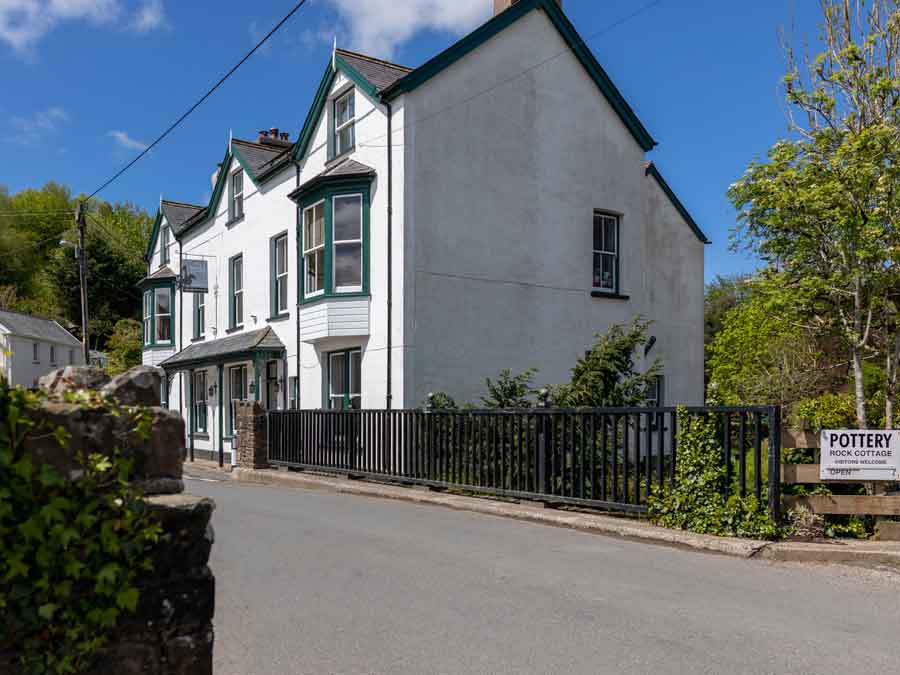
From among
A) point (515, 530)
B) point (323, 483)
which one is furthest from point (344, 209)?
point (515, 530)

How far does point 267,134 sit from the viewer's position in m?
27.3

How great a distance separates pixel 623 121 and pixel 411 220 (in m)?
6.78

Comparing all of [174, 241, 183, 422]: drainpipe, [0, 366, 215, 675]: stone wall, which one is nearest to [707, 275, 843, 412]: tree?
[0, 366, 215, 675]: stone wall

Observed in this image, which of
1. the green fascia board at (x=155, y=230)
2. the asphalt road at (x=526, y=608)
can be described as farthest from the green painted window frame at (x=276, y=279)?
the asphalt road at (x=526, y=608)

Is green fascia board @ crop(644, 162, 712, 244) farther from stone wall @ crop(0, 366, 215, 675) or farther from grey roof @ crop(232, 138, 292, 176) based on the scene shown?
stone wall @ crop(0, 366, 215, 675)

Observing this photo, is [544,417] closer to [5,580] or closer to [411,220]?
[411,220]

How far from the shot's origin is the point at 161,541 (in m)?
3.34

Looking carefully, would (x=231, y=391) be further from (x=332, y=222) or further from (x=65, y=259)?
(x=65, y=259)

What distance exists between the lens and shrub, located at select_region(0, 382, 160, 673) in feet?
9.84

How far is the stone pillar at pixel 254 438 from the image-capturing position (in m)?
18.8

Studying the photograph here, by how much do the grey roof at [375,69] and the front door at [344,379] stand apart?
5.95 m

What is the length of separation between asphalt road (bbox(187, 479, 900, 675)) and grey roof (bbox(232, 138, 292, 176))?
15.7 m

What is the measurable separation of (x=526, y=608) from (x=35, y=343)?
2297 inches

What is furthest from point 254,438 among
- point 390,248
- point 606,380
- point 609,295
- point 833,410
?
point 833,410
